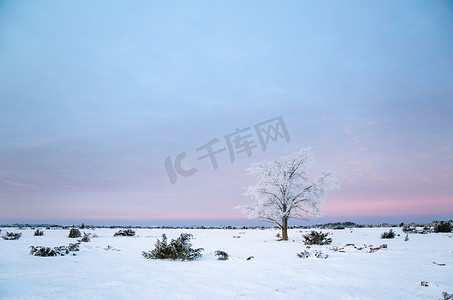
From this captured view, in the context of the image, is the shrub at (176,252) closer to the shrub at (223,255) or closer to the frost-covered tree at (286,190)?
the shrub at (223,255)

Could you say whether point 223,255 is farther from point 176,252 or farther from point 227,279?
point 227,279

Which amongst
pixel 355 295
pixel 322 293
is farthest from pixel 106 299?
pixel 355 295

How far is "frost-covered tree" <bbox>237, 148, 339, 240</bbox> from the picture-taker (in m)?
19.8

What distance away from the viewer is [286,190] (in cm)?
1995

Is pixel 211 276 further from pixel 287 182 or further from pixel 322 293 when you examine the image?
pixel 287 182

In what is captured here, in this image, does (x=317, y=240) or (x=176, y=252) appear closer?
(x=176, y=252)

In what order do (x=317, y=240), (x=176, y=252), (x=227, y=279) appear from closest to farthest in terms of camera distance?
(x=227, y=279), (x=176, y=252), (x=317, y=240)

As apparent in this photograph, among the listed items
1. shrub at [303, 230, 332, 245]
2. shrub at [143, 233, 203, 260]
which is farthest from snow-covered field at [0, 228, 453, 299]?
shrub at [303, 230, 332, 245]

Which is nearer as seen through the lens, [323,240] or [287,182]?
[323,240]

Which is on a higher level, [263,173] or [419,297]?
[263,173]

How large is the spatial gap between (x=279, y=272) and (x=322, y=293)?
226cm

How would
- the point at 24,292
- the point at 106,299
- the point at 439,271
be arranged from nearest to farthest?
the point at 106,299, the point at 24,292, the point at 439,271

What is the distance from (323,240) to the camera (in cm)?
1700

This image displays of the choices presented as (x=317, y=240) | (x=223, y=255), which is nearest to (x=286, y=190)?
(x=317, y=240)
